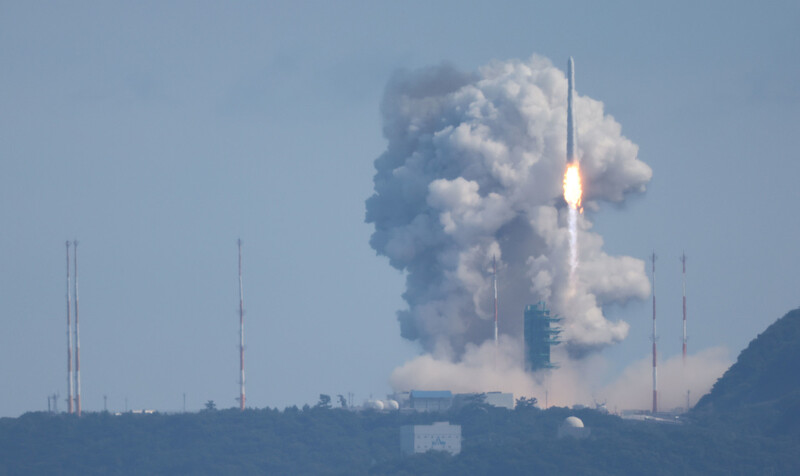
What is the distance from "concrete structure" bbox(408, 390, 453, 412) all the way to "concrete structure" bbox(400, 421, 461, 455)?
4.52 metres

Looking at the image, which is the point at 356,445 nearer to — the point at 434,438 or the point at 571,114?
the point at 434,438

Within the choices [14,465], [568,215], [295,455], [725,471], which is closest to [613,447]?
[725,471]

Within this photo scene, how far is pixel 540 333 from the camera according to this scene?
156 meters

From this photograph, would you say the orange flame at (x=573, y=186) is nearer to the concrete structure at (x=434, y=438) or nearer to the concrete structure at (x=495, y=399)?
the concrete structure at (x=495, y=399)

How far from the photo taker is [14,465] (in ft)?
557

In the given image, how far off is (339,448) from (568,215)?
29223 millimetres

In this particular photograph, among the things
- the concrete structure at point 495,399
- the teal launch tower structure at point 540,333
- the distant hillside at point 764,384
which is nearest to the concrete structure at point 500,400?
the concrete structure at point 495,399

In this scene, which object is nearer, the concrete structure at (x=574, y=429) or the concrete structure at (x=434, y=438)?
the concrete structure at (x=574, y=429)

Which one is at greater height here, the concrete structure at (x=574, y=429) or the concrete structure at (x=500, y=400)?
the concrete structure at (x=500, y=400)

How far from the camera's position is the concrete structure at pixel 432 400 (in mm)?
160625

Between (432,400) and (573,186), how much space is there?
2208 cm

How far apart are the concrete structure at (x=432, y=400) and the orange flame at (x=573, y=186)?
1927cm

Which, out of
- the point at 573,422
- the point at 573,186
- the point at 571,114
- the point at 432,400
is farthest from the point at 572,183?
the point at 432,400

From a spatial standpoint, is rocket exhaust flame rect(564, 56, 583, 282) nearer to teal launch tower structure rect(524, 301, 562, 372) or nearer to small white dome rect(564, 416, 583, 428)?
teal launch tower structure rect(524, 301, 562, 372)
